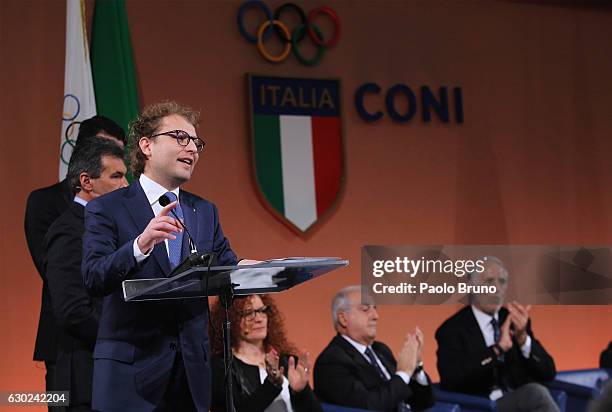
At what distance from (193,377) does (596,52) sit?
16.0ft

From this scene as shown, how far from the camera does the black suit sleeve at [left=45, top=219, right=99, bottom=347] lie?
9.28 feet

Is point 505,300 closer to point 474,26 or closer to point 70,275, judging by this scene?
point 474,26

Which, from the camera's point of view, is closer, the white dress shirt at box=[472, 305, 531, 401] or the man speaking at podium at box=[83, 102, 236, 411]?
the man speaking at podium at box=[83, 102, 236, 411]

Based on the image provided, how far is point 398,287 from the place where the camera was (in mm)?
5637

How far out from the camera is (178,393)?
2.34m

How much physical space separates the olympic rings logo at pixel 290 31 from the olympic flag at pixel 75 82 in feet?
3.19

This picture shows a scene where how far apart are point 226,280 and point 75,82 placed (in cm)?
263

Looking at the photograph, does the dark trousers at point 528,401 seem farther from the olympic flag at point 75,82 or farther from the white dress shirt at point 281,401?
the olympic flag at point 75,82

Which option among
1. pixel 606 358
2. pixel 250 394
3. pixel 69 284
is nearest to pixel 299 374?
pixel 250 394

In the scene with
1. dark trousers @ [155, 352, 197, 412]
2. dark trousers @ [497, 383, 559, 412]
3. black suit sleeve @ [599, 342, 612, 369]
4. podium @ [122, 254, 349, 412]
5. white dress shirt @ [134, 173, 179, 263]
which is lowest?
dark trousers @ [497, 383, 559, 412]

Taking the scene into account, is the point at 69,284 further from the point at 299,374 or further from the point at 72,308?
the point at 299,374

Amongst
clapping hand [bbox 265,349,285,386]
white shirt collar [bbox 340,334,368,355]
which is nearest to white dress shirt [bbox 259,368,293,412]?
clapping hand [bbox 265,349,285,386]

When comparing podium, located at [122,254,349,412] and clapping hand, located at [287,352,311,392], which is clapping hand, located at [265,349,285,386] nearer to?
clapping hand, located at [287,352,311,392]

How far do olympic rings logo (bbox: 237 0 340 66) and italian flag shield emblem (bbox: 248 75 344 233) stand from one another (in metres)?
0.14
